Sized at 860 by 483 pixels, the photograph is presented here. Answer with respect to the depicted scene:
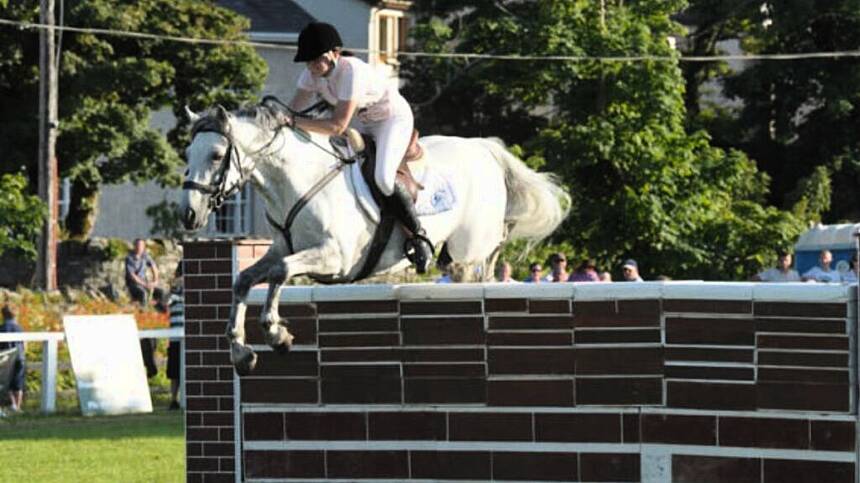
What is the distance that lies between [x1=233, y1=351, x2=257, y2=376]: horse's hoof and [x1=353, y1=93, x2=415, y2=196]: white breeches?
4.70ft

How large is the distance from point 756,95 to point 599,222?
13.9 meters

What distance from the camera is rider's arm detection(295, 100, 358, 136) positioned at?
11039mm

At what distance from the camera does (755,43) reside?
1800 inches

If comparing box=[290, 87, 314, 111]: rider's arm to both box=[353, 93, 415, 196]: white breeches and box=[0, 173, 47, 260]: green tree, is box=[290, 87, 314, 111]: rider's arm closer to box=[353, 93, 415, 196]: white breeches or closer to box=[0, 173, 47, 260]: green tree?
box=[353, 93, 415, 196]: white breeches

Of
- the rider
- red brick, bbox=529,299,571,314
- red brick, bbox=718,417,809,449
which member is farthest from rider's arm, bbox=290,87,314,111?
red brick, bbox=718,417,809,449

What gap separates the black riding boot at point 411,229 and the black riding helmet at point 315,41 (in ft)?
2.85

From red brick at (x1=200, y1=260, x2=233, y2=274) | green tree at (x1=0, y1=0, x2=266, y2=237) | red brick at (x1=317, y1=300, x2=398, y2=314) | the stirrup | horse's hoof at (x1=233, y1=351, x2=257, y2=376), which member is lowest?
horse's hoof at (x1=233, y1=351, x2=257, y2=376)

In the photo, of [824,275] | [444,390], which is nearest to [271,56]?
[824,275]

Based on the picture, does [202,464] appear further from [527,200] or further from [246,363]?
A: [527,200]

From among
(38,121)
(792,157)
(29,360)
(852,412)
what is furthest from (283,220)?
(792,157)

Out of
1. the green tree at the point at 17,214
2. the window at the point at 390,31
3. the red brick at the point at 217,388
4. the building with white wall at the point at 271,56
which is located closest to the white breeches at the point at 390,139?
the red brick at the point at 217,388

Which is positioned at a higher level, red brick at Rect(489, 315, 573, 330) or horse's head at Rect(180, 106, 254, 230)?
horse's head at Rect(180, 106, 254, 230)

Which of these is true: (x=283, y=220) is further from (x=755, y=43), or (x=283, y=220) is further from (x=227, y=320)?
(x=755, y=43)

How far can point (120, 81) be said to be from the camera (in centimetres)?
3384
